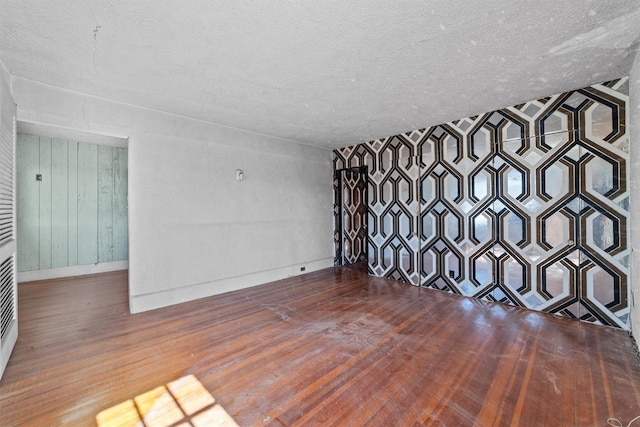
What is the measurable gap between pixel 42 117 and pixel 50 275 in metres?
3.82

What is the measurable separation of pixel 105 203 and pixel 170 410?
5.62m

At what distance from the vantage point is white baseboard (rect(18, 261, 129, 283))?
15.6 feet

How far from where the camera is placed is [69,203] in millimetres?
5188

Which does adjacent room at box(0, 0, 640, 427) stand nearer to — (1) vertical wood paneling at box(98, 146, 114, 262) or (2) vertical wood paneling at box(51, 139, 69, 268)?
(2) vertical wood paneling at box(51, 139, 69, 268)

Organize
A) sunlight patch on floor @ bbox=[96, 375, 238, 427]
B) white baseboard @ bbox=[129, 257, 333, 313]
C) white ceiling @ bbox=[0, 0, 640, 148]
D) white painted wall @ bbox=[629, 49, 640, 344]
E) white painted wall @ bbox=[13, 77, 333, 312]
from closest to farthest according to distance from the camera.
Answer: sunlight patch on floor @ bbox=[96, 375, 238, 427] < white ceiling @ bbox=[0, 0, 640, 148] < white painted wall @ bbox=[629, 49, 640, 344] < white painted wall @ bbox=[13, 77, 333, 312] < white baseboard @ bbox=[129, 257, 333, 313]

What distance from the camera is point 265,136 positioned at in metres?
4.76

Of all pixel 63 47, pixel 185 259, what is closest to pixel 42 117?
pixel 63 47

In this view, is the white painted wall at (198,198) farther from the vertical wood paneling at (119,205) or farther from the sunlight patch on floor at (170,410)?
the vertical wood paneling at (119,205)

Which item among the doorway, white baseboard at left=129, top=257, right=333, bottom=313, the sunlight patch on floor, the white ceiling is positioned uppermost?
the white ceiling

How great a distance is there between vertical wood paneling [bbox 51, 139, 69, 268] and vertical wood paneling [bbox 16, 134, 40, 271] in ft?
0.66

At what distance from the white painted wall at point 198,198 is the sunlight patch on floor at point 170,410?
6.36 feet

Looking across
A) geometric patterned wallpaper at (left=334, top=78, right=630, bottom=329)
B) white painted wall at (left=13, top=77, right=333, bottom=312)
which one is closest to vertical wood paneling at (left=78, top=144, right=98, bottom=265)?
white painted wall at (left=13, top=77, right=333, bottom=312)

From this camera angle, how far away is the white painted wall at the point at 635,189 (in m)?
2.30

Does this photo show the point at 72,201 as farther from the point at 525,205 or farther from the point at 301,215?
the point at 525,205
